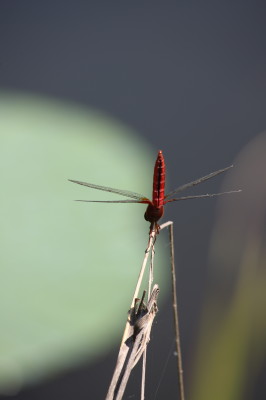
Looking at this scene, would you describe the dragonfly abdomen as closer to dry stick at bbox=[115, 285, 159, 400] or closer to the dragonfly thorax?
the dragonfly thorax

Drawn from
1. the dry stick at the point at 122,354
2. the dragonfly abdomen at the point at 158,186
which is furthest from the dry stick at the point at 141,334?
the dragonfly abdomen at the point at 158,186

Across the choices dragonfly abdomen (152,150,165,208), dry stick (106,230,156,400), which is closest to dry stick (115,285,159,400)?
dry stick (106,230,156,400)

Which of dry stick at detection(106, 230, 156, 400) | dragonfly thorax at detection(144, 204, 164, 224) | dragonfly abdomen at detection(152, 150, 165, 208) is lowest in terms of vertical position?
dry stick at detection(106, 230, 156, 400)

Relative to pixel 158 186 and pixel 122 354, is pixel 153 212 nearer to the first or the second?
pixel 158 186

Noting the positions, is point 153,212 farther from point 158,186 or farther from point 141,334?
point 141,334

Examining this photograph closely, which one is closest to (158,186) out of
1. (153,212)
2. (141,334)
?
(153,212)

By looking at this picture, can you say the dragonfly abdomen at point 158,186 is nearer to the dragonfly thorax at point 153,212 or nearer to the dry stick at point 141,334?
the dragonfly thorax at point 153,212

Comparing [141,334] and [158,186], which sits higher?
Result: [158,186]

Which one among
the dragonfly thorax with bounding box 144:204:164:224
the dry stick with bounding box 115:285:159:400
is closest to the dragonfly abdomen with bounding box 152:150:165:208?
the dragonfly thorax with bounding box 144:204:164:224

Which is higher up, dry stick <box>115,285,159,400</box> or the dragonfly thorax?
the dragonfly thorax

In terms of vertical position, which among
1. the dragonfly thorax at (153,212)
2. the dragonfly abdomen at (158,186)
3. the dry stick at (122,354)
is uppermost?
the dragonfly abdomen at (158,186)

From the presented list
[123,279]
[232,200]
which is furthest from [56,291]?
[232,200]
